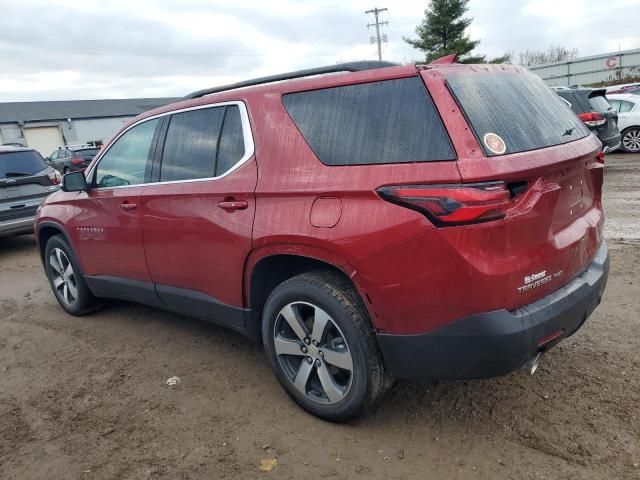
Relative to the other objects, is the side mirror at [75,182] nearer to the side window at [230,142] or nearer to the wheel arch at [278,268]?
the side window at [230,142]

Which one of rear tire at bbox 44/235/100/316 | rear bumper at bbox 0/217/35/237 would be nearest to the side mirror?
rear tire at bbox 44/235/100/316

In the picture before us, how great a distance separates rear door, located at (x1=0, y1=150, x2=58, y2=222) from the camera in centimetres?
791

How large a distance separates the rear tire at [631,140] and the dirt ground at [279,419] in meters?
10.8

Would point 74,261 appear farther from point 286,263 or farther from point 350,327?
point 350,327

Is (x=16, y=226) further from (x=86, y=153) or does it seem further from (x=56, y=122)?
(x=56, y=122)

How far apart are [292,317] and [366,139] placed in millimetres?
1050

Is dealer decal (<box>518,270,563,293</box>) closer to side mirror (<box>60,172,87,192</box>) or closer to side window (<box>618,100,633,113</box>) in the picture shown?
side mirror (<box>60,172,87,192</box>)

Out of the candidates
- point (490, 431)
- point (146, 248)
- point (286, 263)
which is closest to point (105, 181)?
point (146, 248)

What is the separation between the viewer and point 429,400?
2.97 meters

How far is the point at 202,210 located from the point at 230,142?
0.46m

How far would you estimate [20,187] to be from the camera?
809 cm

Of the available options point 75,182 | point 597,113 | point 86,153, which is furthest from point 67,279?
point 86,153

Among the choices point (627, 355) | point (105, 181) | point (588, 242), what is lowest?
point (627, 355)

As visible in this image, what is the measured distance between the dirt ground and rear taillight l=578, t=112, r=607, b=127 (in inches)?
278
